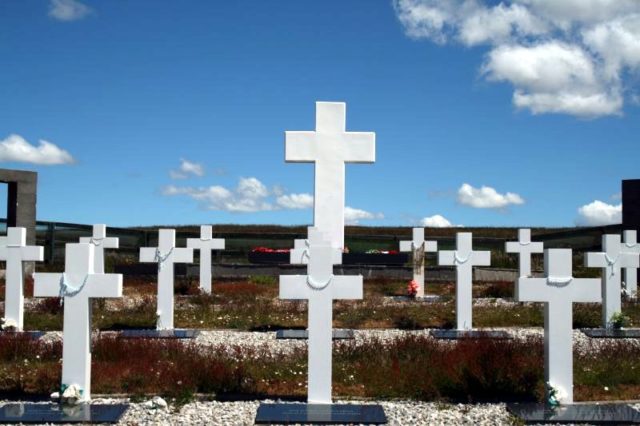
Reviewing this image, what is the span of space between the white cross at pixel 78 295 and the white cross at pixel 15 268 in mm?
6272

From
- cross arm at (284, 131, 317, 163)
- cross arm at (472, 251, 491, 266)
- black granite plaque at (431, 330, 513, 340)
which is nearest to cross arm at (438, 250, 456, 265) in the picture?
cross arm at (472, 251, 491, 266)

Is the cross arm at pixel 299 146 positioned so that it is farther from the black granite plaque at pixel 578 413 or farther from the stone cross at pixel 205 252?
the black granite plaque at pixel 578 413

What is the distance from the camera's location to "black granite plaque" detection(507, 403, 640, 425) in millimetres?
7582

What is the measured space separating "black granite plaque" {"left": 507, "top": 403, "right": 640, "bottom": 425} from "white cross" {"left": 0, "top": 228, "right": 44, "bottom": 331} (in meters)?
9.92

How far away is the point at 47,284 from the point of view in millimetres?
8672

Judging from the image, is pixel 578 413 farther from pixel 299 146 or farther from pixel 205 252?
pixel 205 252

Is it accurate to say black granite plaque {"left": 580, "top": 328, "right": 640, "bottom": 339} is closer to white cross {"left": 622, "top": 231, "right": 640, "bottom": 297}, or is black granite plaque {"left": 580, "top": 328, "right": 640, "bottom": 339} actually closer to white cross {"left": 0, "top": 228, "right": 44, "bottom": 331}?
white cross {"left": 622, "top": 231, "right": 640, "bottom": 297}

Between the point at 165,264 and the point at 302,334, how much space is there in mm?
3460

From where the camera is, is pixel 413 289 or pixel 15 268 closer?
pixel 15 268

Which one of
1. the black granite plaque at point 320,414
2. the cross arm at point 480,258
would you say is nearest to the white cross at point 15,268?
the black granite plaque at point 320,414

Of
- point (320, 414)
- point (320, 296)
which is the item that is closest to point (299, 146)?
point (320, 296)

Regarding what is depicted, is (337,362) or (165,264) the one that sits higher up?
(165,264)

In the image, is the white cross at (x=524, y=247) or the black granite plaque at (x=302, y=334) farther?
the white cross at (x=524, y=247)

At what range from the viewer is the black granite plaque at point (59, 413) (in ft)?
24.5
